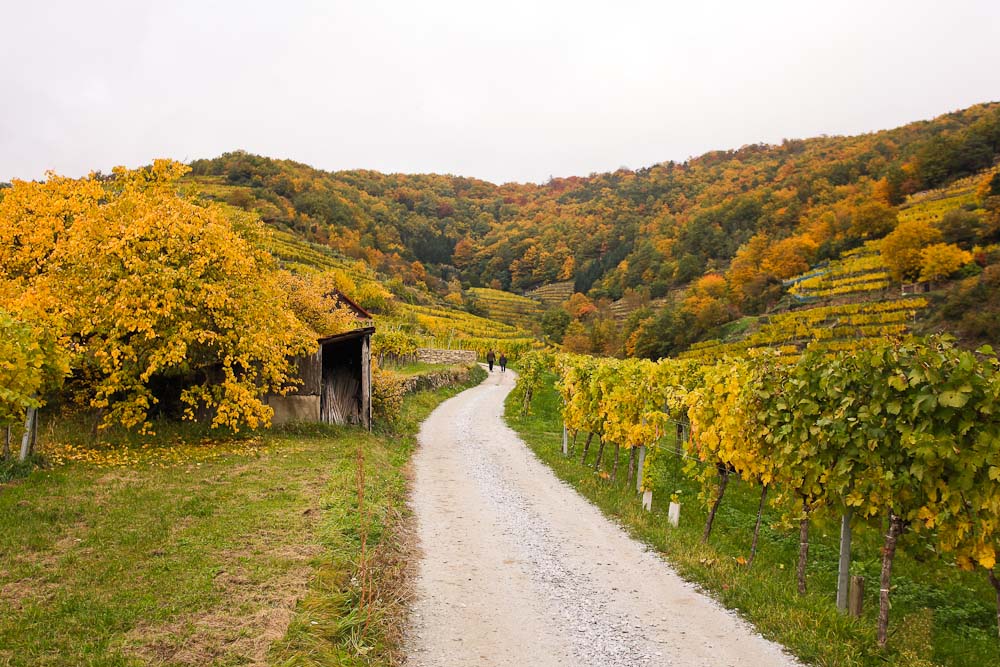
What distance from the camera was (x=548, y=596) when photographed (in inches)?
265

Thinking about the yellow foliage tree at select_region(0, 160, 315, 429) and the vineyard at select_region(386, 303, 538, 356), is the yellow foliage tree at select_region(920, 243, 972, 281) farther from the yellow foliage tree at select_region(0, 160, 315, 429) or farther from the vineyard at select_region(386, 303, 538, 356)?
the yellow foliage tree at select_region(0, 160, 315, 429)

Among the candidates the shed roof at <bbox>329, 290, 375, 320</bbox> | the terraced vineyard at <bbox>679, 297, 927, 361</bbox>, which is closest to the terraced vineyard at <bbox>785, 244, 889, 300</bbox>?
the terraced vineyard at <bbox>679, 297, 927, 361</bbox>

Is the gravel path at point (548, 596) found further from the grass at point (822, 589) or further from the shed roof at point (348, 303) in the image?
the shed roof at point (348, 303)

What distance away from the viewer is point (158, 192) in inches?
656

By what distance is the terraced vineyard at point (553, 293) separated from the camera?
126863 mm

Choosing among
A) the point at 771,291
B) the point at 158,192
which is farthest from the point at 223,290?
the point at 771,291

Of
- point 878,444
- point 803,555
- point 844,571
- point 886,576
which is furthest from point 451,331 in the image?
point 886,576

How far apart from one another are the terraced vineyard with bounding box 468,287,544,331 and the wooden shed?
79.6 m

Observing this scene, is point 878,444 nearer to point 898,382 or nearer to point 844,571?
point 898,382

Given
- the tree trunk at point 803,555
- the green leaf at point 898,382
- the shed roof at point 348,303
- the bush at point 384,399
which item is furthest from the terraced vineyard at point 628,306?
the green leaf at point 898,382

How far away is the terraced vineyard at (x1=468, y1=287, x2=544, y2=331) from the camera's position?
103 m

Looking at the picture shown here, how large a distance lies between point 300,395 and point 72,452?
5.73 metres

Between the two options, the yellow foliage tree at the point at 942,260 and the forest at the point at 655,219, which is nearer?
the yellow foliage tree at the point at 942,260

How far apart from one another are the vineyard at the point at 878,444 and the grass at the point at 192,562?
15.7ft
